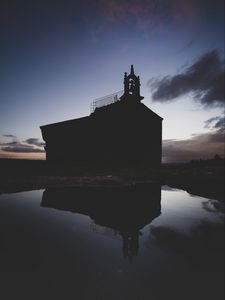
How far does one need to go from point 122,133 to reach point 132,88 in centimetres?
611

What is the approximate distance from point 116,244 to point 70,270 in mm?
1573

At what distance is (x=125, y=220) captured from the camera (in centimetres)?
680

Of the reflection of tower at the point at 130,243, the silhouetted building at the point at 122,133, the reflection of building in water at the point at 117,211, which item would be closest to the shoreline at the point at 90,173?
the silhouetted building at the point at 122,133

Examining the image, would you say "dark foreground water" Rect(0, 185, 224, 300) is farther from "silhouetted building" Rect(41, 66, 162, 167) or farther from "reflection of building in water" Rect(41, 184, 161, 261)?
"silhouetted building" Rect(41, 66, 162, 167)

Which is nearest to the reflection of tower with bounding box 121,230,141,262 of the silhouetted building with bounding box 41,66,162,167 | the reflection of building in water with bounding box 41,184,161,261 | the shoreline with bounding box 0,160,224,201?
the reflection of building in water with bounding box 41,184,161,261

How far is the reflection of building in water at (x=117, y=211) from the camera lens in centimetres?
560

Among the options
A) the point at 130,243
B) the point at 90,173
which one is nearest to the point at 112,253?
the point at 130,243

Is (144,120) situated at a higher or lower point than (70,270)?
higher

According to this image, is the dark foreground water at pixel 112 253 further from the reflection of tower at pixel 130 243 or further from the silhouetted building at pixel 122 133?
the silhouetted building at pixel 122 133

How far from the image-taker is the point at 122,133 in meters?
23.9

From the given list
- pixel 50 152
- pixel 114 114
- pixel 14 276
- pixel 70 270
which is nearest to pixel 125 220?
pixel 70 270

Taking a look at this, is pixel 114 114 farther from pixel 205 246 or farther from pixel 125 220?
pixel 205 246

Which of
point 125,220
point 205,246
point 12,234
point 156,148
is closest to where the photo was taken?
point 205,246

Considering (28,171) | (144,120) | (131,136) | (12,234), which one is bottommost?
(12,234)
